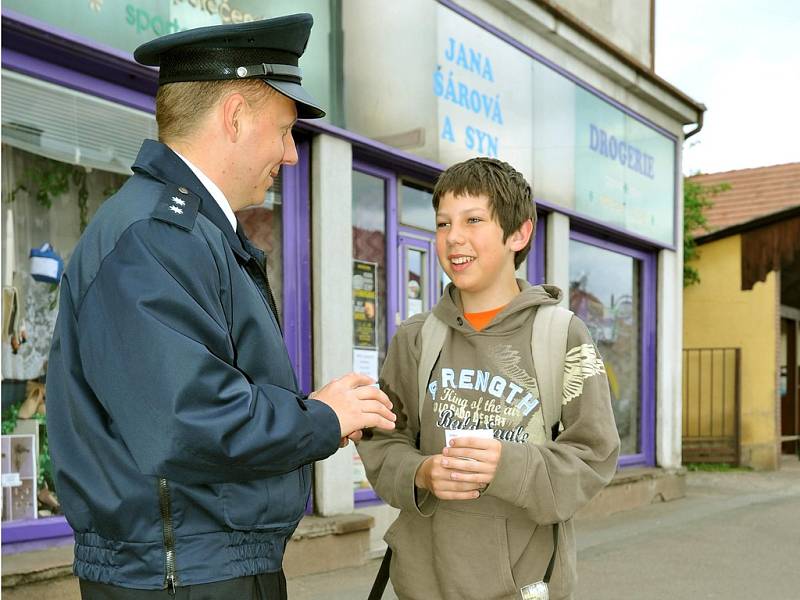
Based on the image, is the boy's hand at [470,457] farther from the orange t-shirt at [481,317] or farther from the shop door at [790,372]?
the shop door at [790,372]

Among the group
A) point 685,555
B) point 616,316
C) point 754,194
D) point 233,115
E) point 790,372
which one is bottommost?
point 685,555

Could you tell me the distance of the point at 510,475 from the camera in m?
2.16

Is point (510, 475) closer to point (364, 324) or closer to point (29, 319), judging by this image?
point (29, 319)

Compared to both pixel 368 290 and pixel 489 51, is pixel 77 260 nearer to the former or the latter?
pixel 368 290

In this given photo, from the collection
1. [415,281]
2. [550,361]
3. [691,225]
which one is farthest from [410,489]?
[691,225]

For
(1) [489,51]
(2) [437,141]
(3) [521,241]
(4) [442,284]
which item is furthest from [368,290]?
(3) [521,241]

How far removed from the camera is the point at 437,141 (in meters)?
7.26

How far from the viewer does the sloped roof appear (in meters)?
16.3

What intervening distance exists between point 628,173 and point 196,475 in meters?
9.25

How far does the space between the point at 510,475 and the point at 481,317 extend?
525 millimetres

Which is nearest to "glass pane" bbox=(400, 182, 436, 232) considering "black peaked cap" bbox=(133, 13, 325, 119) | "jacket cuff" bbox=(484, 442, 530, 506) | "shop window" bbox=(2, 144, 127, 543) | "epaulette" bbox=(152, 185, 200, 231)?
"shop window" bbox=(2, 144, 127, 543)

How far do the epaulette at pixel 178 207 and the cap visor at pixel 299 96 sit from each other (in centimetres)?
30

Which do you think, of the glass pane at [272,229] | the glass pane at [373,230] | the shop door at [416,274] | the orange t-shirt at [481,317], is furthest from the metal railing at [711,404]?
the orange t-shirt at [481,317]

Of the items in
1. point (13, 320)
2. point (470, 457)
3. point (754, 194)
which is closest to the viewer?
point (470, 457)
